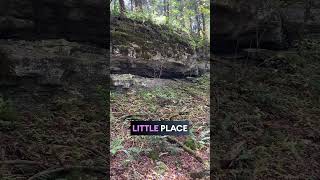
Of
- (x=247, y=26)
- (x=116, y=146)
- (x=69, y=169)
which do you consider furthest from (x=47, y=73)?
(x=247, y=26)

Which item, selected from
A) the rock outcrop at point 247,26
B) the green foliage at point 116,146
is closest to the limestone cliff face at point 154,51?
the green foliage at point 116,146

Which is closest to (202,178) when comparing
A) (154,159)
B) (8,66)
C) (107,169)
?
(154,159)

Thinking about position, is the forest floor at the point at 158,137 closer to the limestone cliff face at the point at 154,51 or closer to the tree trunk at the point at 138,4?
the limestone cliff face at the point at 154,51

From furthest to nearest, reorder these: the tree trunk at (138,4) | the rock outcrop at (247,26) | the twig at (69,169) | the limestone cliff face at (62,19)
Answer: the rock outcrop at (247,26)
the limestone cliff face at (62,19)
the tree trunk at (138,4)
the twig at (69,169)

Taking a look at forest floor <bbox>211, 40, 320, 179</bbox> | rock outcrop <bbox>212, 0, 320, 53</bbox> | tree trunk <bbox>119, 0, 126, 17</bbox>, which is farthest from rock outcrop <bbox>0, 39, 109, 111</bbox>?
rock outcrop <bbox>212, 0, 320, 53</bbox>

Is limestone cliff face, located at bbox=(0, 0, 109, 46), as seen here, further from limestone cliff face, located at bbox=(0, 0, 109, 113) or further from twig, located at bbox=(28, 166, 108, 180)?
twig, located at bbox=(28, 166, 108, 180)

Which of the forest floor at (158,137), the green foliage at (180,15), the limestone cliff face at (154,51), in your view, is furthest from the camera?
the limestone cliff face at (154,51)

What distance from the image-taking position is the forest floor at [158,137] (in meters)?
5.58

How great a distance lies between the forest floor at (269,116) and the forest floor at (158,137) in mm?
379

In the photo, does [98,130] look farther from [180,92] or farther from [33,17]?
[33,17]

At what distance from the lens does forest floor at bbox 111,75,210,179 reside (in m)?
5.58

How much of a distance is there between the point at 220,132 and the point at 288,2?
4794 mm

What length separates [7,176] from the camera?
4852 millimetres

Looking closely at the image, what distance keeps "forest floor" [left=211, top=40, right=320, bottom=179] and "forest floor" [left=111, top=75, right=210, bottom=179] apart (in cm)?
38
